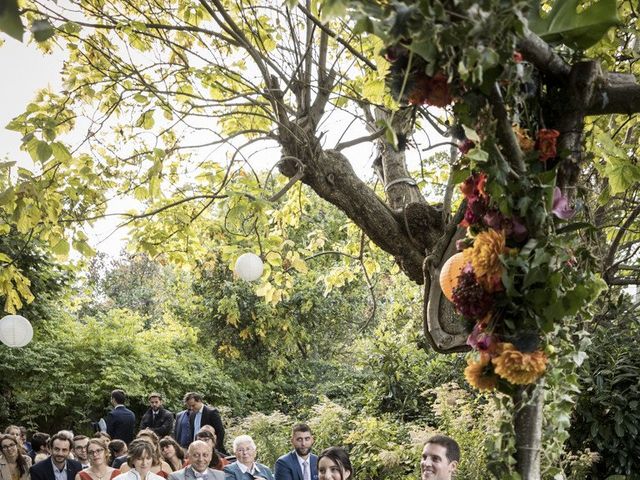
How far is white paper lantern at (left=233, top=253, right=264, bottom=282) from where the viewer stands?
5.45 meters

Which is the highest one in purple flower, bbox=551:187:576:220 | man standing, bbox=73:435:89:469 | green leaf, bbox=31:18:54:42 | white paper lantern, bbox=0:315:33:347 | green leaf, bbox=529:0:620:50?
white paper lantern, bbox=0:315:33:347

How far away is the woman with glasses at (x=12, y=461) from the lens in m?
7.57

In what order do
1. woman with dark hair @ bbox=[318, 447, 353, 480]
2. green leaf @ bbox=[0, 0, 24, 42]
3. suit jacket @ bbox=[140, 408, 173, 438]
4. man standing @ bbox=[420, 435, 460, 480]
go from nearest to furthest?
green leaf @ bbox=[0, 0, 24, 42] < man standing @ bbox=[420, 435, 460, 480] < woman with dark hair @ bbox=[318, 447, 353, 480] < suit jacket @ bbox=[140, 408, 173, 438]

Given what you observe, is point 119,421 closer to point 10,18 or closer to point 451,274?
point 451,274

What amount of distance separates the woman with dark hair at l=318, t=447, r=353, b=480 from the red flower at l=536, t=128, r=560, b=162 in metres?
3.06

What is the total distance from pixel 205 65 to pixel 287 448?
259 inches

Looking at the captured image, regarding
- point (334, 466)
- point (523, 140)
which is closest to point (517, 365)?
point (523, 140)

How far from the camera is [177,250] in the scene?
6.63m

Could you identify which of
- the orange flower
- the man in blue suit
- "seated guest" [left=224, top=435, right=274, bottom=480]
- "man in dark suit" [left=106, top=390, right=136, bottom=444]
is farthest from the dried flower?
"man in dark suit" [left=106, top=390, right=136, bottom=444]

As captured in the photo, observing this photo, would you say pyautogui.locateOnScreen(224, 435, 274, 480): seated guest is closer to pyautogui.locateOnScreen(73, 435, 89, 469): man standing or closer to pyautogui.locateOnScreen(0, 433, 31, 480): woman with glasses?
pyautogui.locateOnScreen(73, 435, 89, 469): man standing

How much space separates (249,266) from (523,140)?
359 centimetres

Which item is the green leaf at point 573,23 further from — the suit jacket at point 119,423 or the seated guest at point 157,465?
the suit jacket at point 119,423

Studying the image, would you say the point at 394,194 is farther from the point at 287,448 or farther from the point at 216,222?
the point at 287,448

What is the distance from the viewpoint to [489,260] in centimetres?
207
